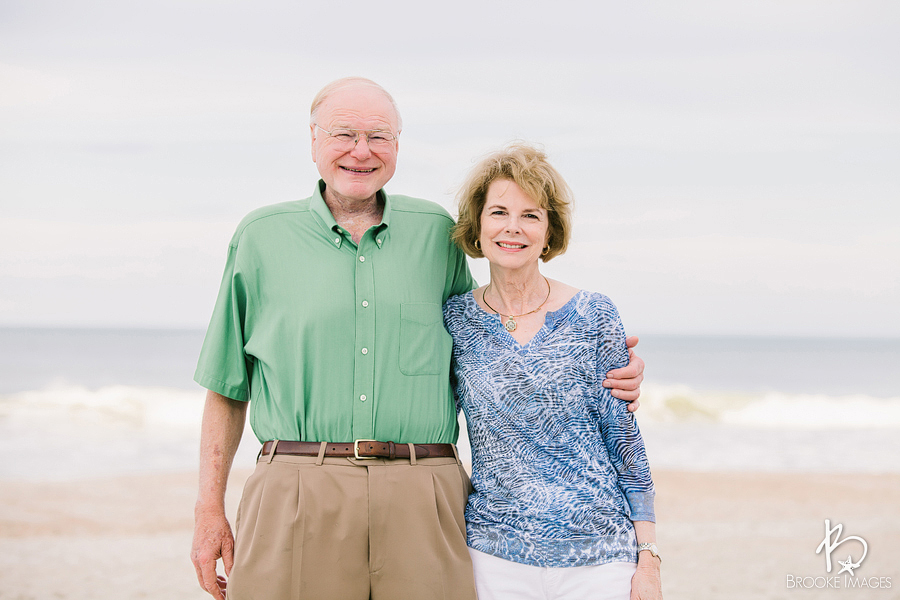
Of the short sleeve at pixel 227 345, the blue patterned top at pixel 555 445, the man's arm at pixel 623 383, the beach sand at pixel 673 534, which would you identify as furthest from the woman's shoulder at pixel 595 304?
the beach sand at pixel 673 534

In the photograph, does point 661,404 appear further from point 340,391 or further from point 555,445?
point 340,391

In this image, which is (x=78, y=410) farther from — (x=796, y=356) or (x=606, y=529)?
(x=796, y=356)

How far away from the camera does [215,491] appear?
2.70 metres

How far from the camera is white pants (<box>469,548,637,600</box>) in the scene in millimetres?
2479

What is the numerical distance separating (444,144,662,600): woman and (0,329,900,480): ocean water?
947 cm

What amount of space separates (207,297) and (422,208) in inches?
993

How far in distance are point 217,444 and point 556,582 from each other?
1.18 metres

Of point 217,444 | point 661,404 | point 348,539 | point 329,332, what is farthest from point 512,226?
point 661,404

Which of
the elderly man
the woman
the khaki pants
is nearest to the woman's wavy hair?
the woman

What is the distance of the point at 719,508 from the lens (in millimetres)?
9531

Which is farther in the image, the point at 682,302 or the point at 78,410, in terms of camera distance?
the point at 682,302

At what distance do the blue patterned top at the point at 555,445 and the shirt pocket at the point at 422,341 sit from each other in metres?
0.10

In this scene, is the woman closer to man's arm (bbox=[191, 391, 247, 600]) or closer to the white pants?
the white pants

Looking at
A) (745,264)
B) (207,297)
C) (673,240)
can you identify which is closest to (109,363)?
(207,297)
